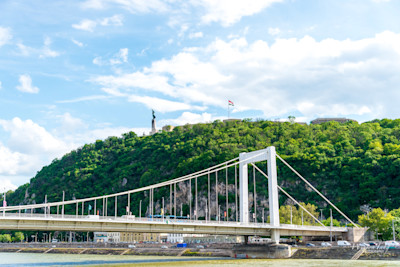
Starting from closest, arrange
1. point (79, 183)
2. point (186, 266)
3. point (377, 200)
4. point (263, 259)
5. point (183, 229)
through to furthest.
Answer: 1. point (186, 266)
2. point (183, 229)
3. point (263, 259)
4. point (377, 200)
5. point (79, 183)

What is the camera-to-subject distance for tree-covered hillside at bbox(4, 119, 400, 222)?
80375 mm

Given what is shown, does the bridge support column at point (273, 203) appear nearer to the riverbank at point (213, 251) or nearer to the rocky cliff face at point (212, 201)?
the riverbank at point (213, 251)

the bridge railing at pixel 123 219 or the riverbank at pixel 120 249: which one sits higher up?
the bridge railing at pixel 123 219

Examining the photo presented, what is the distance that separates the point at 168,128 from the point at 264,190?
61.6m

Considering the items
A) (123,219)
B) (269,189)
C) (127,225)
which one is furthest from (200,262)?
(123,219)

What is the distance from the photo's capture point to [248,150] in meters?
102

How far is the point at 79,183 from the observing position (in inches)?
4803

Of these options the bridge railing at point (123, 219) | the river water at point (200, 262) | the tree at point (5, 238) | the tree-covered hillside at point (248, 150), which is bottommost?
the tree at point (5, 238)

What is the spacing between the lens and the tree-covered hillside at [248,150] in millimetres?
80375

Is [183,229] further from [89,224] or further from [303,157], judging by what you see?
[303,157]

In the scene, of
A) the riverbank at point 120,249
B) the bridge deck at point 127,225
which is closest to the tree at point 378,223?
the bridge deck at point 127,225

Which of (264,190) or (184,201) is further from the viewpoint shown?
(184,201)

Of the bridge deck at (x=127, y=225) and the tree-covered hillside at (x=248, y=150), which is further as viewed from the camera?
the tree-covered hillside at (x=248, y=150)

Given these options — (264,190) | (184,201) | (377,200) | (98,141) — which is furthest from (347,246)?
(98,141)
